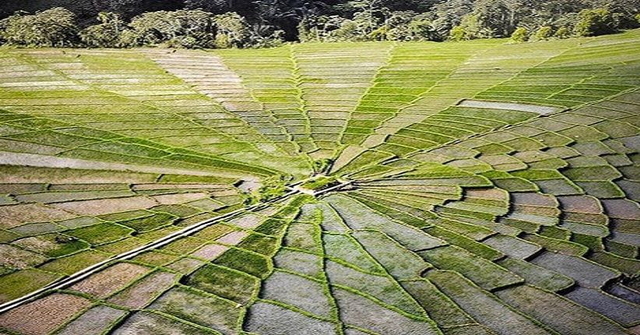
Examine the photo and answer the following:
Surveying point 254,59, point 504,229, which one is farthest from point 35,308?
point 254,59

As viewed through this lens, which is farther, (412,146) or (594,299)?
(412,146)

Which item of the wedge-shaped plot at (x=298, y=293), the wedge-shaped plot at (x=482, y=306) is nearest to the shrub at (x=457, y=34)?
the wedge-shaped plot at (x=482, y=306)

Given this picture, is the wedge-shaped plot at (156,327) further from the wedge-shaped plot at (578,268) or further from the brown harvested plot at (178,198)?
the wedge-shaped plot at (578,268)

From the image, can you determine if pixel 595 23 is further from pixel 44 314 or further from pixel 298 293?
pixel 44 314

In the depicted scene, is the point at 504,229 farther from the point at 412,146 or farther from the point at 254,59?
the point at 254,59

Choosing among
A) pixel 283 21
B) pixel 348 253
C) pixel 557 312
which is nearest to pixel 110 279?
pixel 348 253
